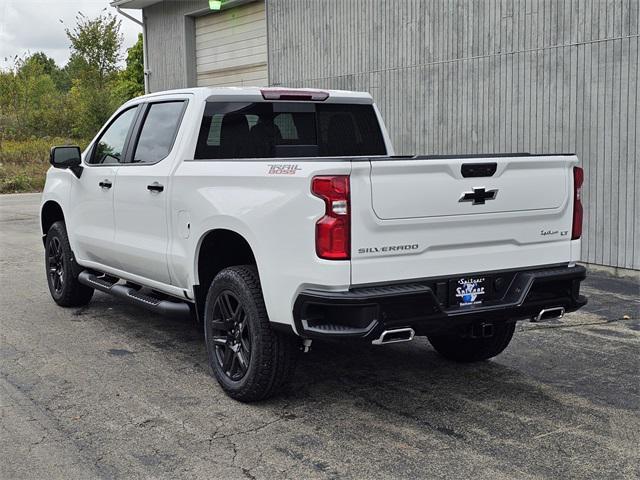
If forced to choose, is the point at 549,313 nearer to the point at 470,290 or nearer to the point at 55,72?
the point at 470,290

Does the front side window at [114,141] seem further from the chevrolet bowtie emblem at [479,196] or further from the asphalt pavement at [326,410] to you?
the chevrolet bowtie emblem at [479,196]

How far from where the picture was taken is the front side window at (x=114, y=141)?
258 inches

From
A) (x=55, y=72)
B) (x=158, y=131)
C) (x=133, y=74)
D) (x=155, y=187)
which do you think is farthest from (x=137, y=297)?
(x=55, y=72)

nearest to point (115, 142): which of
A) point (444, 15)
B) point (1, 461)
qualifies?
point (1, 461)

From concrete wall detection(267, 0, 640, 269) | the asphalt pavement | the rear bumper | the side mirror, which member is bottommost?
the asphalt pavement

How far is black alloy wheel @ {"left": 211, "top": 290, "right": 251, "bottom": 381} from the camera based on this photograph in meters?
4.89

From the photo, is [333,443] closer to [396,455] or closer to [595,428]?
[396,455]

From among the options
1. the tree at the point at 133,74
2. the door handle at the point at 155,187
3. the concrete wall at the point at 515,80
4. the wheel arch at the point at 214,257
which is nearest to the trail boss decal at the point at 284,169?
the wheel arch at the point at 214,257

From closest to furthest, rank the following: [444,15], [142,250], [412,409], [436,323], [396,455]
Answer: [396,455] < [436,323] < [412,409] < [142,250] < [444,15]

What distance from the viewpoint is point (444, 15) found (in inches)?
441

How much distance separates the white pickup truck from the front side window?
5.3 inches

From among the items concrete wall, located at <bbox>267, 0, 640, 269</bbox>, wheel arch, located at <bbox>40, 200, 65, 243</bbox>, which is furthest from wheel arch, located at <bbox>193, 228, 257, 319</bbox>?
concrete wall, located at <bbox>267, 0, 640, 269</bbox>

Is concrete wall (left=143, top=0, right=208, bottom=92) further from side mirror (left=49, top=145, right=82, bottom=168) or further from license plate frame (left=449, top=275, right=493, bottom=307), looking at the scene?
license plate frame (left=449, top=275, right=493, bottom=307)

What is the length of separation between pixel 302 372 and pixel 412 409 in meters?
1.03
